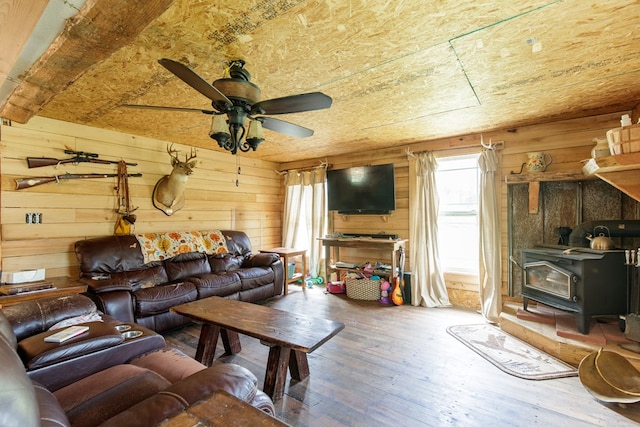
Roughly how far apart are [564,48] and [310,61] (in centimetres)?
160

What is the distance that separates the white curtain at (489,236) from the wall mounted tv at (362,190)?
118 centimetres

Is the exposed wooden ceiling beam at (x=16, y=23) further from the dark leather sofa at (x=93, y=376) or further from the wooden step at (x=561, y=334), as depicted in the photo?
the wooden step at (x=561, y=334)

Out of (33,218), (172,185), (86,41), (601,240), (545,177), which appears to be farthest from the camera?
(172,185)

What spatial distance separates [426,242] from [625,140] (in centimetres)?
→ 224

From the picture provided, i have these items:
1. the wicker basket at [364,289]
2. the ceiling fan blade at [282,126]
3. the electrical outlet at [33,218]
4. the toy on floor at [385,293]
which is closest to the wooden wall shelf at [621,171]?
the ceiling fan blade at [282,126]

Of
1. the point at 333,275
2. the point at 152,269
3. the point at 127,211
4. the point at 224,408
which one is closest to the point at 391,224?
the point at 333,275

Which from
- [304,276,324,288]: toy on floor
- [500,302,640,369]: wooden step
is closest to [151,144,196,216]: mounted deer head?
[304,276,324,288]: toy on floor

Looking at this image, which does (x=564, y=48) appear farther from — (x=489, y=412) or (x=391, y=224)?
(x=391, y=224)

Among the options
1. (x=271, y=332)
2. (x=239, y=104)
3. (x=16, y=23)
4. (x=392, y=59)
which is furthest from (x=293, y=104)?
(x=271, y=332)

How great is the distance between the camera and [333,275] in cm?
495

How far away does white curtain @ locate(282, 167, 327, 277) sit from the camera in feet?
16.7

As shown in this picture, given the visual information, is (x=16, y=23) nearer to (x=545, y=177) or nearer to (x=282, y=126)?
(x=282, y=126)

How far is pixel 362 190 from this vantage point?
447 cm

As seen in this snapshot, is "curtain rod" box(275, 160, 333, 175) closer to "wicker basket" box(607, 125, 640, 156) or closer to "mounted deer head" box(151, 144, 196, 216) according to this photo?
"mounted deer head" box(151, 144, 196, 216)
